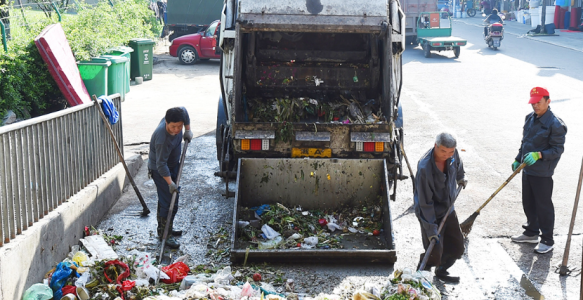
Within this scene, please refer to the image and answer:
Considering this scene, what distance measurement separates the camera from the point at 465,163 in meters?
8.80

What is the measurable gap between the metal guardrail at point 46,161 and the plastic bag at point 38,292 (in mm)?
426

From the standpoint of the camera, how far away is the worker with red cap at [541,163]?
5613 mm

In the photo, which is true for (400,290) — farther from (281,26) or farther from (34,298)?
(281,26)

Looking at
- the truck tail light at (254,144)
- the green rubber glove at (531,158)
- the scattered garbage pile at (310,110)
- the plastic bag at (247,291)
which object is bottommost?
the plastic bag at (247,291)

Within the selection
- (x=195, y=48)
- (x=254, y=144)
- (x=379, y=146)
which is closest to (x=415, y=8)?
(x=195, y=48)

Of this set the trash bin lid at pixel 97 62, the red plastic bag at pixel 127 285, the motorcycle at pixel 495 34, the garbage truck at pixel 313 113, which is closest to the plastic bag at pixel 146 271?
the red plastic bag at pixel 127 285

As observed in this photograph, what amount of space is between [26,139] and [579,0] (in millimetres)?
34314

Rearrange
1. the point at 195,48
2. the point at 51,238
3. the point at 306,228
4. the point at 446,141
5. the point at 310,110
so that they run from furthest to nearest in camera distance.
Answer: the point at 195,48, the point at 310,110, the point at 306,228, the point at 51,238, the point at 446,141

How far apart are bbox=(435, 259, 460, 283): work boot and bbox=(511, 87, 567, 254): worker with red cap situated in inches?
44.3

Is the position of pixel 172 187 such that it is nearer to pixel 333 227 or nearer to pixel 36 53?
pixel 333 227

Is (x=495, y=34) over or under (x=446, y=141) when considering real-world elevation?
over

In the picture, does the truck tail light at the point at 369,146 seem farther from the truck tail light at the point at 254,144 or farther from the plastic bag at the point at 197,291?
the plastic bag at the point at 197,291

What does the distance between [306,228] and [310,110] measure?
2.07 metres

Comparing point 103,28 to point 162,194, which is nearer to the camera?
point 162,194
